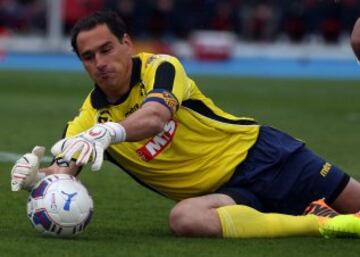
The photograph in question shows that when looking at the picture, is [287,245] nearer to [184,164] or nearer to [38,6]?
[184,164]

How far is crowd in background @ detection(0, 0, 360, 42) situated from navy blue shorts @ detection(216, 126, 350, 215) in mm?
25271

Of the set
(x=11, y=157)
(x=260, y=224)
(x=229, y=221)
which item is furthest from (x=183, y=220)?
(x=11, y=157)

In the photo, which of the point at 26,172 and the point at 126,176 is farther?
the point at 126,176

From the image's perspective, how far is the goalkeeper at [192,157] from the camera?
6324mm

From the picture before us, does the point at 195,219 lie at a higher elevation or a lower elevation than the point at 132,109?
lower

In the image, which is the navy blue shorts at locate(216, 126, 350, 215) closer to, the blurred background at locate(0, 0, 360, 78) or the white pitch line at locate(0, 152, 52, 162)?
the white pitch line at locate(0, 152, 52, 162)

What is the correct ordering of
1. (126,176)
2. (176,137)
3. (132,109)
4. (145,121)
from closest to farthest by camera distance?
(145,121) < (132,109) < (176,137) < (126,176)

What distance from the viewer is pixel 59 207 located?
6.13 meters

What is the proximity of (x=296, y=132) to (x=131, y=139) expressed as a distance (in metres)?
8.35

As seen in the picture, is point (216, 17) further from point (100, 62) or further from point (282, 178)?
point (100, 62)

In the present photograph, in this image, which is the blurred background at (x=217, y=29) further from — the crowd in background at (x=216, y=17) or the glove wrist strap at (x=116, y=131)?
the glove wrist strap at (x=116, y=131)

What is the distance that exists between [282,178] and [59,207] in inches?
55.8

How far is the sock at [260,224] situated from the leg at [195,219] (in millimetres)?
46

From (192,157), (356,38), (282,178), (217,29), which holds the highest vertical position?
(356,38)
